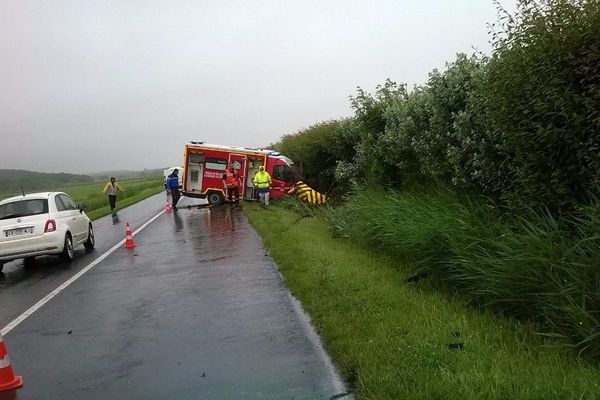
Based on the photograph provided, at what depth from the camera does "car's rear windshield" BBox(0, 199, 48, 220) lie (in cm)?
1325

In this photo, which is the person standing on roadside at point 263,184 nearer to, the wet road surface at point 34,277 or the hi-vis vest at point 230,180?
the hi-vis vest at point 230,180

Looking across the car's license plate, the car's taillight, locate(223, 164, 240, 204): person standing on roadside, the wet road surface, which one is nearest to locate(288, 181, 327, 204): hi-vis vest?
locate(223, 164, 240, 204): person standing on roadside

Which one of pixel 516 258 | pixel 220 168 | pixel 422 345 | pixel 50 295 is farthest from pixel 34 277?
pixel 220 168

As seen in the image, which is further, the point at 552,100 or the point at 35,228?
the point at 35,228

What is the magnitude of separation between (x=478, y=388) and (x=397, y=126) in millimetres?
9934

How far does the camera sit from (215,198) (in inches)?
1129

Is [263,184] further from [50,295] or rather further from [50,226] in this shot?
[50,295]

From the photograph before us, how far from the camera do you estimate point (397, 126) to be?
13602 mm

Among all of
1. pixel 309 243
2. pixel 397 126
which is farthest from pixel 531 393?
pixel 397 126

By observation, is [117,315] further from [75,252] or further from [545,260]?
→ [75,252]

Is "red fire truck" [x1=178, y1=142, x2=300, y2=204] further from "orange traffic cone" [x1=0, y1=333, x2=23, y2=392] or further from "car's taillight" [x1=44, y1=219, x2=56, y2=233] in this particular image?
"orange traffic cone" [x1=0, y1=333, x2=23, y2=392]

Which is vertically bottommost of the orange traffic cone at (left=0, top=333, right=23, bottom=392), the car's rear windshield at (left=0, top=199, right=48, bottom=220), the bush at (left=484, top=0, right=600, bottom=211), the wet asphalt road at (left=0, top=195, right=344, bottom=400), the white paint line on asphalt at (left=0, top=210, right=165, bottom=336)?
the white paint line on asphalt at (left=0, top=210, right=165, bottom=336)

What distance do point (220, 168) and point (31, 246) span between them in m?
15.8

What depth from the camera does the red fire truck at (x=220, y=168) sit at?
2820 cm
